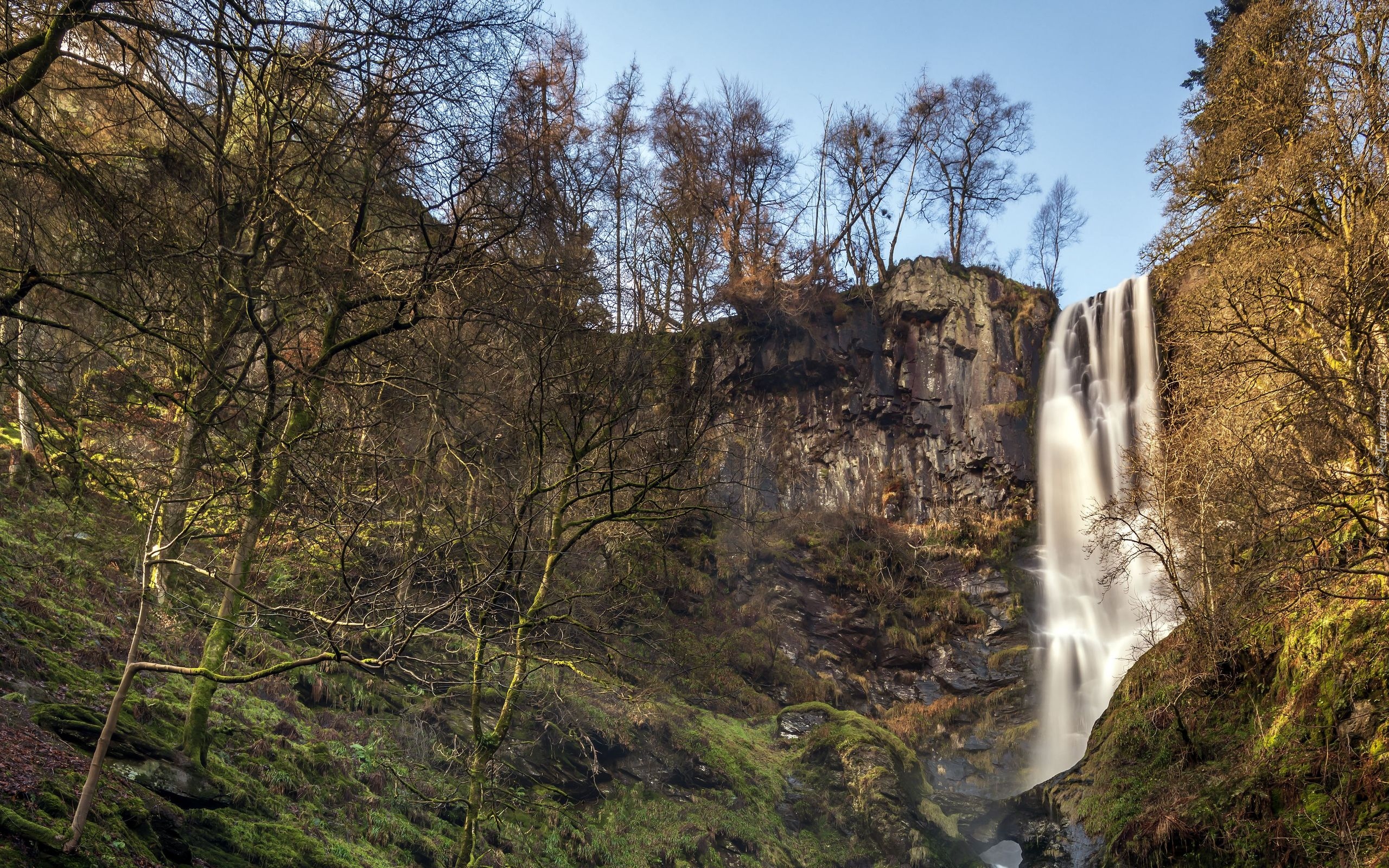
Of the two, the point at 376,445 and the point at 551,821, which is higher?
the point at 376,445

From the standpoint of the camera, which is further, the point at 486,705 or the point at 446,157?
the point at 486,705

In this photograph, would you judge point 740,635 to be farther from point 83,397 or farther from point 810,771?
point 83,397

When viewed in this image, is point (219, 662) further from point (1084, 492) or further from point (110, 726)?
point (1084, 492)

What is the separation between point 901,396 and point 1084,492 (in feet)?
19.2

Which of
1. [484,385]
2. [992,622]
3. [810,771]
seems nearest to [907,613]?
[992,622]

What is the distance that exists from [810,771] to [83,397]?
13.2 metres

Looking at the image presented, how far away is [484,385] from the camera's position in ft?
25.9

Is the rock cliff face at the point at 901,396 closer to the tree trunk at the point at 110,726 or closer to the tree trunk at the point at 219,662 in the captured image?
the tree trunk at the point at 219,662

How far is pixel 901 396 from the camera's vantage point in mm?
24812

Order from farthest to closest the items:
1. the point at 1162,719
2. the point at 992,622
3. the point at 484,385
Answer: the point at 992,622
the point at 1162,719
the point at 484,385

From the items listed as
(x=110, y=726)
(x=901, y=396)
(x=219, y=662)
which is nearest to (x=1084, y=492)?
(x=901, y=396)

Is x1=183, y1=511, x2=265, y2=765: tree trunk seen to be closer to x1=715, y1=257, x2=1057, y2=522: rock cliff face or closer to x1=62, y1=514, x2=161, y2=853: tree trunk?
x1=62, y1=514, x2=161, y2=853: tree trunk

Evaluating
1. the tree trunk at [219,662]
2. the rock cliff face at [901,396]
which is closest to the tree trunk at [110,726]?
the tree trunk at [219,662]

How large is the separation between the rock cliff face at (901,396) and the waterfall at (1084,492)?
2.54ft
